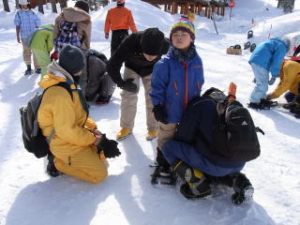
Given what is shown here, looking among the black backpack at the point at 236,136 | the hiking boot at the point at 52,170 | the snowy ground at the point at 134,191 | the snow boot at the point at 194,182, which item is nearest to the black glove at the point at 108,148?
the snowy ground at the point at 134,191

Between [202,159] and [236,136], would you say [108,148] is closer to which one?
[202,159]

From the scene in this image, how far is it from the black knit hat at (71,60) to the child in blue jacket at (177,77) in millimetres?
718

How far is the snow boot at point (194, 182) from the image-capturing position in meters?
3.19

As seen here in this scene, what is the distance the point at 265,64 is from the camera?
6.12m

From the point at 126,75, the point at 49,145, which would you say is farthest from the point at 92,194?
the point at 126,75

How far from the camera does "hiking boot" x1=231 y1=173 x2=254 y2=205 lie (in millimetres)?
3139

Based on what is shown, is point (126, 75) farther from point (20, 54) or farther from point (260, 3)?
point (260, 3)

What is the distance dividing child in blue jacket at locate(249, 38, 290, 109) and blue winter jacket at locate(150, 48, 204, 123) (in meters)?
2.87

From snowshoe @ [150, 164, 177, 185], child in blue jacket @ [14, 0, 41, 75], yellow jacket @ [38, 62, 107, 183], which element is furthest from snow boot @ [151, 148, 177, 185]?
child in blue jacket @ [14, 0, 41, 75]

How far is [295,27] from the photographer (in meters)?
15.6

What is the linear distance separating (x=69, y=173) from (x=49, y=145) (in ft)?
1.11

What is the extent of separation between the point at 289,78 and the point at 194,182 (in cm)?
362

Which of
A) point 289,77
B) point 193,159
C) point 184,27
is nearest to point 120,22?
point 289,77

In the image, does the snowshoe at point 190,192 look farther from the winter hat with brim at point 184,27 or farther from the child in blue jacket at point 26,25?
the child in blue jacket at point 26,25
